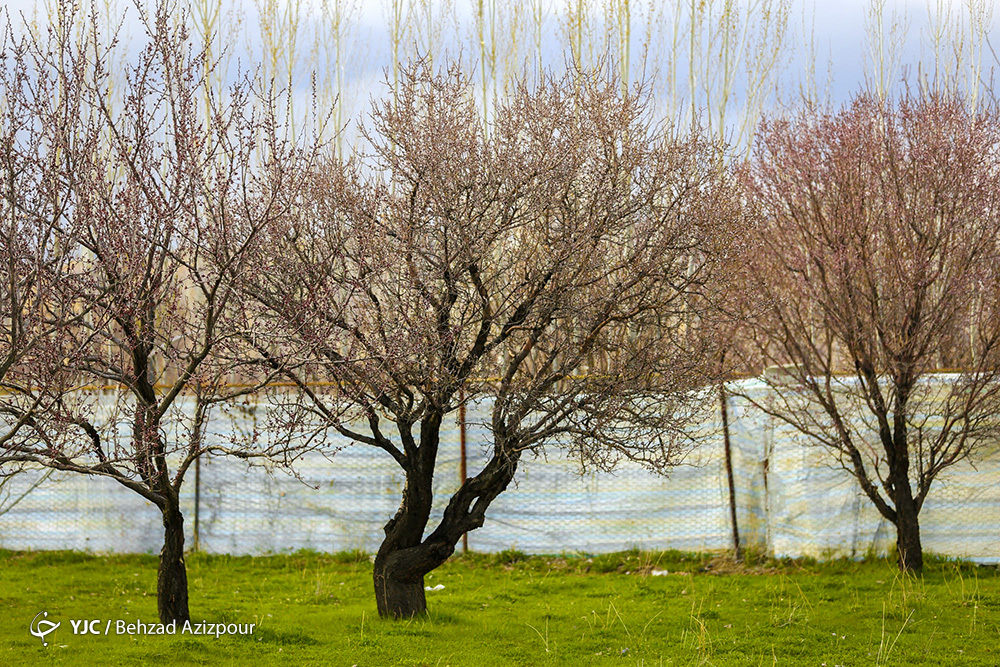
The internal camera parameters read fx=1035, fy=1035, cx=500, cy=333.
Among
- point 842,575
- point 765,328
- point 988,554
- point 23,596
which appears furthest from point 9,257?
point 988,554

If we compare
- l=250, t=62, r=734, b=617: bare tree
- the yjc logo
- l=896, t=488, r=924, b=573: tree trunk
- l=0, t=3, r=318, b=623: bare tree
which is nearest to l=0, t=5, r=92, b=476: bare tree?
l=0, t=3, r=318, b=623: bare tree

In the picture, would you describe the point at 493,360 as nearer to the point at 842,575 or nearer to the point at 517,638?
the point at 517,638

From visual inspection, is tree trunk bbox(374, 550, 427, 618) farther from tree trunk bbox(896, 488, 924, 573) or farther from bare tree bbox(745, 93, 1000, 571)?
tree trunk bbox(896, 488, 924, 573)

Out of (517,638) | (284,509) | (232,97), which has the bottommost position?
(517,638)

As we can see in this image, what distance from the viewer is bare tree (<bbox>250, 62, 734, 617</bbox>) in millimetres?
5973

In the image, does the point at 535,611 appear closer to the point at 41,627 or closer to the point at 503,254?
the point at 503,254

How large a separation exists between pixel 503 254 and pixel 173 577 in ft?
9.34

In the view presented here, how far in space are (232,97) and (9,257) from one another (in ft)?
5.20

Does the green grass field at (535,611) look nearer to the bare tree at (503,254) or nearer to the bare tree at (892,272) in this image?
the bare tree at (503,254)

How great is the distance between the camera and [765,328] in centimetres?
866

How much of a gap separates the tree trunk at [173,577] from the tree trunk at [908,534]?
18.3 ft

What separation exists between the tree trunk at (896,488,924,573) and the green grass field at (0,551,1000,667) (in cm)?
17

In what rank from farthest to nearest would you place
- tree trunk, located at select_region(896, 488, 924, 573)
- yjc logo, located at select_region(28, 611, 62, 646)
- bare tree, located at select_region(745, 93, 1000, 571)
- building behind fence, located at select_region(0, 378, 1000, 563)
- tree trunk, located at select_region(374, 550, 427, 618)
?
building behind fence, located at select_region(0, 378, 1000, 563) → tree trunk, located at select_region(896, 488, 924, 573) → bare tree, located at select_region(745, 93, 1000, 571) → tree trunk, located at select_region(374, 550, 427, 618) → yjc logo, located at select_region(28, 611, 62, 646)

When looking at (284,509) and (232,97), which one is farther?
(284,509)
